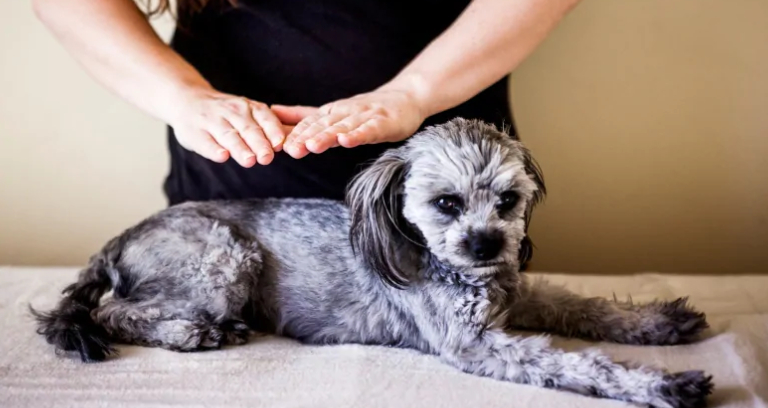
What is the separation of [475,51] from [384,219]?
0.38m

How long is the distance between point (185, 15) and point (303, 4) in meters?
0.30

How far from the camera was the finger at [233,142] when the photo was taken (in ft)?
4.61

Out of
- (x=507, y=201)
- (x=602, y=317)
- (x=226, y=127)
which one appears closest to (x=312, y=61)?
(x=226, y=127)

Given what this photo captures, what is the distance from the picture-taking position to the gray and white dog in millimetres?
1355

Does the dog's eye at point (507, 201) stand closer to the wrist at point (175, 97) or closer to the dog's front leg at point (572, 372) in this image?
the dog's front leg at point (572, 372)

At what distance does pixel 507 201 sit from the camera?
138 centimetres

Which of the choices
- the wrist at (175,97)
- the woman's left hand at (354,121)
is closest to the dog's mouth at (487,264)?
the woman's left hand at (354,121)

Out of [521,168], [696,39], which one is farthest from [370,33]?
[696,39]

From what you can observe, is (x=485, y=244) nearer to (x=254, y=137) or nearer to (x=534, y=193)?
(x=534, y=193)

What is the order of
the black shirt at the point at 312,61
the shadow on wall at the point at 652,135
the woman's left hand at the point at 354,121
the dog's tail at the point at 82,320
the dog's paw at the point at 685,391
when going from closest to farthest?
the dog's paw at the point at 685,391 → the woman's left hand at the point at 354,121 → the dog's tail at the point at 82,320 → the black shirt at the point at 312,61 → the shadow on wall at the point at 652,135

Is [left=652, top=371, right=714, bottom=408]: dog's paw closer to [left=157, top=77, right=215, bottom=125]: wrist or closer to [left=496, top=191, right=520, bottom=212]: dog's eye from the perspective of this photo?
[left=496, top=191, right=520, bottom=212]: dog's eye

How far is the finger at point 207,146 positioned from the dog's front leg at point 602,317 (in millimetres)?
581

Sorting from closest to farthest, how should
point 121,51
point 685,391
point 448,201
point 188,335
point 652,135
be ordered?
point 685,391
point 448,201
point 188,335
point 121,51
point 652,135

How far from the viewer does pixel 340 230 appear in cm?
158
